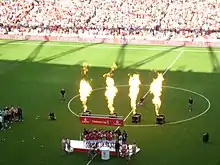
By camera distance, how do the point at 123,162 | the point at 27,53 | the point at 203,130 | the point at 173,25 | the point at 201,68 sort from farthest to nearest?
the point at 173,25
the point at 27,53
the point at 201,68
the point at 203,130
the point at 123,162

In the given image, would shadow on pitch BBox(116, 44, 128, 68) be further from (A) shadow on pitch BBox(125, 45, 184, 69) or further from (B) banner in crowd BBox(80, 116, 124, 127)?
(B) banner in crowd BBox(80, 116, 124, 127)

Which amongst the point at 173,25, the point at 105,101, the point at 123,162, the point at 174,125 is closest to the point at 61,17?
the point at 173,25

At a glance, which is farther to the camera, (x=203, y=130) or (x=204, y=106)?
(x=204, y=106)

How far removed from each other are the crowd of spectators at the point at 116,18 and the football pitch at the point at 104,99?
4726 millimetres

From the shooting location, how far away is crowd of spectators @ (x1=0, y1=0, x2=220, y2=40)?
2702 inches

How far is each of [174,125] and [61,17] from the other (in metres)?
42.8

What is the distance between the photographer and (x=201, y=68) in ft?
174

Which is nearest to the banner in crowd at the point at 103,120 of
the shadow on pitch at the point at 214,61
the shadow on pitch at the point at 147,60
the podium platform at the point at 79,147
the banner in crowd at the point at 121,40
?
the podium platform at the point at 79,147

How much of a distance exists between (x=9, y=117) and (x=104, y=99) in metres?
8.77

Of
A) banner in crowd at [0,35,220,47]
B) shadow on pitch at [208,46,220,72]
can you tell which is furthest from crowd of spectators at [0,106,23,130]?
banner in crowd at [0,35,220,47]

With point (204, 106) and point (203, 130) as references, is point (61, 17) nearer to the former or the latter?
point (204, 106)

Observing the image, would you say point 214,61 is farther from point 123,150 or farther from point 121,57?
point 123,150

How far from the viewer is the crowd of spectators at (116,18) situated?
225 feet

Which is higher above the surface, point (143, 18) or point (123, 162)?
point (143, 18)
